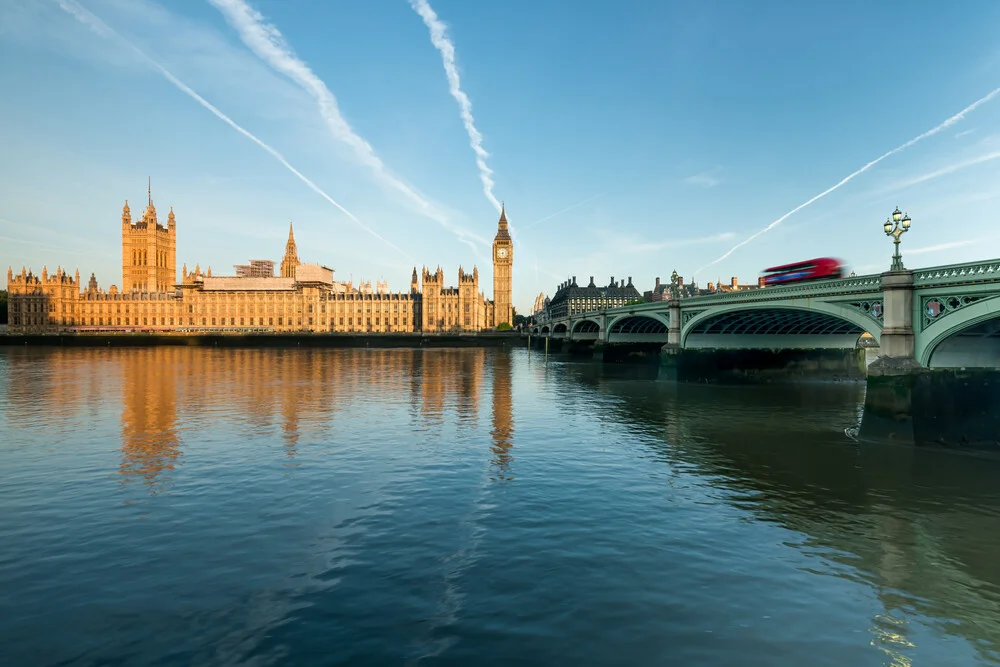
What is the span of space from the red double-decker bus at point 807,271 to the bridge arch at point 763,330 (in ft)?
10.6

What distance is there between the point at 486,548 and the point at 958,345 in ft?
81.4

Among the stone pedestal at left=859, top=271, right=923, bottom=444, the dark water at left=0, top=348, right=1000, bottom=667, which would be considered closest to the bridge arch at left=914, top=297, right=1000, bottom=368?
the stone pedestal at left=859, top=271, right=923, bottom=444

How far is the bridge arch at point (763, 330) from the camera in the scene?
153 ft

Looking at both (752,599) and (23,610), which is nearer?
(23,610)

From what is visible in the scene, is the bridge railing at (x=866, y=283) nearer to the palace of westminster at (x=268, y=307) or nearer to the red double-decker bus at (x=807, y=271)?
the red double-decker bus at (x=807, y=271)

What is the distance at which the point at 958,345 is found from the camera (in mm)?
24719

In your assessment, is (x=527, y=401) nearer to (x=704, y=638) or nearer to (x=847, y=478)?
(x=847, y=478)

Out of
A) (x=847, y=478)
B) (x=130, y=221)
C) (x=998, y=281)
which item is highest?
(x=130, y=221)

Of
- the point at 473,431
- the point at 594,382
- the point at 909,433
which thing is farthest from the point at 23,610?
the point at 594,382

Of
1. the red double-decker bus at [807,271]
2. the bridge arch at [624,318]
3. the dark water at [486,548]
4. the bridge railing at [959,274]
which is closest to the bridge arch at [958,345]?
the bridge railing at [959,274]

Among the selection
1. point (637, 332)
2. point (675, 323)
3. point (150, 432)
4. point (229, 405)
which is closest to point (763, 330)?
point (675, 323)

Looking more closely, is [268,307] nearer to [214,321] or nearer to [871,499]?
[214,321]

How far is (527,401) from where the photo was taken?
38062 mm

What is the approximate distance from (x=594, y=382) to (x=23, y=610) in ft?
152
